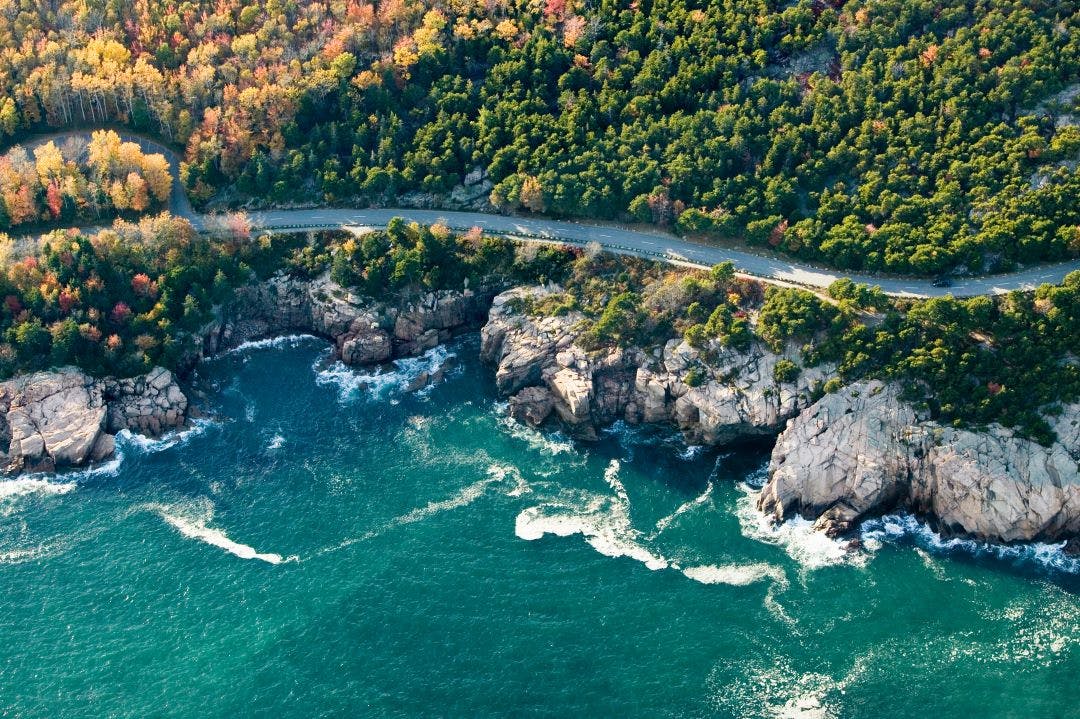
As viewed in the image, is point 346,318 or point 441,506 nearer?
point 441,506

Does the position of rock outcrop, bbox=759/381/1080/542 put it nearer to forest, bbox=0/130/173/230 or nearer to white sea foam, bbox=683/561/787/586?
white sea foam, bbox=683/561/787/586

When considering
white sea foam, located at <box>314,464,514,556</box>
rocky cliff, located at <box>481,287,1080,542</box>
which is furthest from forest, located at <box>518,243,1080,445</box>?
white sea foam, located at <box>314,464,514,556</box>

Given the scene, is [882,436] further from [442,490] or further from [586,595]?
[442,490]

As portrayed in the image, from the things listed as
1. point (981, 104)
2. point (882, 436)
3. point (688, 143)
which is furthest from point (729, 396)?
point (981, 104)

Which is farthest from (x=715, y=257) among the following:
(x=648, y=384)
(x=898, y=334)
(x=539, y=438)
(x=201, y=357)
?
(x=201, y=357)

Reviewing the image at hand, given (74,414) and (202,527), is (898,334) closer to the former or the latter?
(202,527)

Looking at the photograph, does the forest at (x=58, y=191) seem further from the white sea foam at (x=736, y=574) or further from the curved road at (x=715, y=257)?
the white sea foam at (x=736, y=574)
